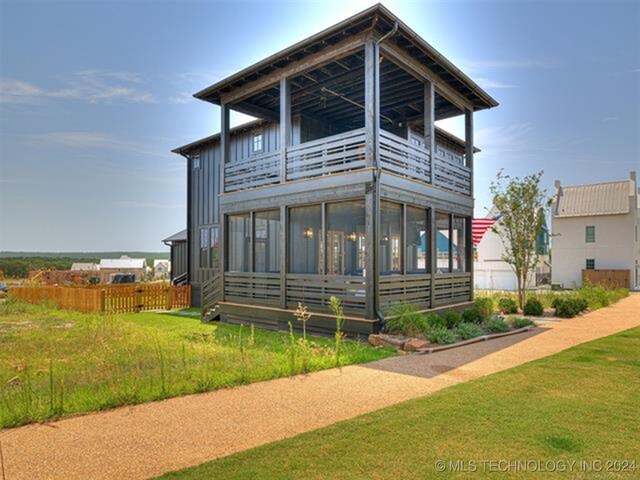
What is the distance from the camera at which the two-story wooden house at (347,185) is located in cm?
966

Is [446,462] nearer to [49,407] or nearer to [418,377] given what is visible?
[418,377]

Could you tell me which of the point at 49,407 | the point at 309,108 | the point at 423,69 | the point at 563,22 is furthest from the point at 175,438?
the point at 563,22

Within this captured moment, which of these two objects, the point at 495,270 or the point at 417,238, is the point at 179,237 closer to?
the point at 417,238

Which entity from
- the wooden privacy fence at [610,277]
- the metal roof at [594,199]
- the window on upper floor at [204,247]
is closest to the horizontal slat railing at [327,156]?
the window on upper floor at [204,247]

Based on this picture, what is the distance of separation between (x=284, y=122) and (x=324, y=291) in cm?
465

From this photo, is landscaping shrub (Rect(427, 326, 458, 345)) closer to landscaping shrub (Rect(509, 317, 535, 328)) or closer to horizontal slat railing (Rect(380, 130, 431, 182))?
landscaping shrub (Rect(509, 317, 535, 328))

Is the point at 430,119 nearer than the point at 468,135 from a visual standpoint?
Yes

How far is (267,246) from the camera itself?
43.3ft

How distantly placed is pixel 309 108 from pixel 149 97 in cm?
804

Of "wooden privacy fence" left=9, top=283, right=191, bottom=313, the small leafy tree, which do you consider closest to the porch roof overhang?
the small leafy tree

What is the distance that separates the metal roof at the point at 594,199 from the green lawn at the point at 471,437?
98.9 ft

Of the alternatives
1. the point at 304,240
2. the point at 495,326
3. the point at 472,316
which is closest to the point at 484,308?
the point at 472,316

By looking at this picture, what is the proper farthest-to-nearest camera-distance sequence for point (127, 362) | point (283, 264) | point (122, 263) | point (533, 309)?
point (122, 263) < point (533, 309) < point (283, 264) < point (127, 362)

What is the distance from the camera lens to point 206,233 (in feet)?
60.0
